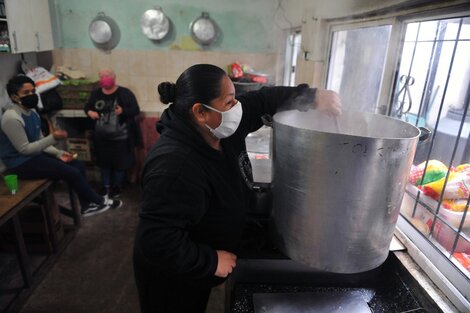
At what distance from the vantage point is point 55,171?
2.31m

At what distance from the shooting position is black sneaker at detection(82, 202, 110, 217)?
291 cm

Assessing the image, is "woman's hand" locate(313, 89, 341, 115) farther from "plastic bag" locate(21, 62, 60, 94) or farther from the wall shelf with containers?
"plastic bag" locate(21, 62, 60, 94)

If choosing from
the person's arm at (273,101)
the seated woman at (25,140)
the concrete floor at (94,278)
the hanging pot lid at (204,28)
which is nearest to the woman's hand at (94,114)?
the seated woman at (25,140)

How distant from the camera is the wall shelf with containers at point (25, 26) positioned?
2.67m

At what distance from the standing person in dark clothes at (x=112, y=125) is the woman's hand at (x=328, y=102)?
2.42 meters

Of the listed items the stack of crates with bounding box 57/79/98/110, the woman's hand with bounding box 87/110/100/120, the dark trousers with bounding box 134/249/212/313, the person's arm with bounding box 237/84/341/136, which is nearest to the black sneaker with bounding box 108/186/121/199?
the woman's hand with bounding box 87/110/100/120

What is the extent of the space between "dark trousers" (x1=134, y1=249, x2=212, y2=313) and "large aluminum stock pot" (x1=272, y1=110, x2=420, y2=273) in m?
0.37

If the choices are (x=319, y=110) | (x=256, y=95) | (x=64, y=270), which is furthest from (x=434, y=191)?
(x=64, y=270)

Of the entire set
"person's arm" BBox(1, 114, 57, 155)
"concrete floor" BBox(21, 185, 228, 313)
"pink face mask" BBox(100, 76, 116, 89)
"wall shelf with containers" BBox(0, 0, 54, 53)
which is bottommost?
"concrete floor" BBox(21, 185, 228, 313)

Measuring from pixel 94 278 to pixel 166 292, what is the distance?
1.31 m

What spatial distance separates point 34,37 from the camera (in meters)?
3.10

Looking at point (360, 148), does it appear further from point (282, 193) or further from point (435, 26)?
point (435, 26)

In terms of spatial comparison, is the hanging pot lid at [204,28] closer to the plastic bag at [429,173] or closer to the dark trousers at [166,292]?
the plastic bag at [429,173]

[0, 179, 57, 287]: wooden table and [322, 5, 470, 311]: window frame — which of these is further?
[0, 179, 57, 287]: wooden table
